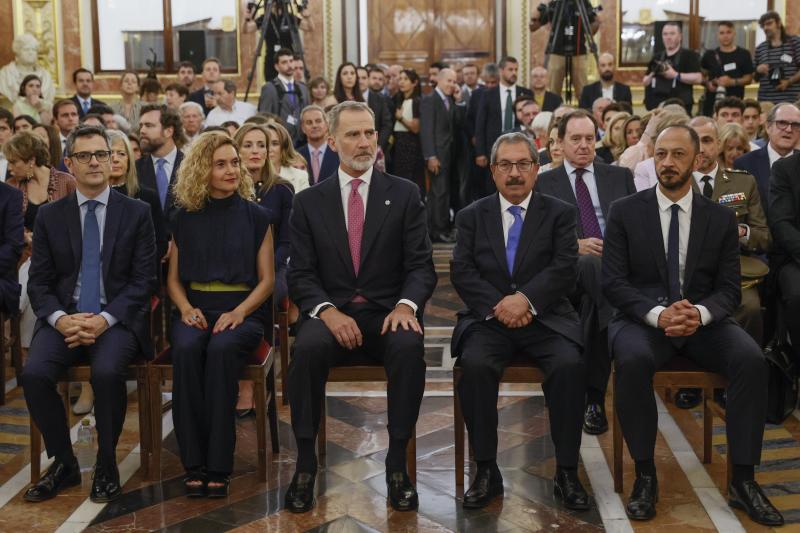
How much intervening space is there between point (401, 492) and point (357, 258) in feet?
3.10

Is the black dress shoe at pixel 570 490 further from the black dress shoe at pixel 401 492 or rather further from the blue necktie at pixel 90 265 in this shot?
the blue necktie at pixel 90 265

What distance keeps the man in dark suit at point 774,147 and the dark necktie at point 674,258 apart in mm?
1427

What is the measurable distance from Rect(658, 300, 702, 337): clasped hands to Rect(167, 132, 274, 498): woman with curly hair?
1.55m

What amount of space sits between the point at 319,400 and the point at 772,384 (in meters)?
2.01

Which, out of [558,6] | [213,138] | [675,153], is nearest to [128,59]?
[558,6]

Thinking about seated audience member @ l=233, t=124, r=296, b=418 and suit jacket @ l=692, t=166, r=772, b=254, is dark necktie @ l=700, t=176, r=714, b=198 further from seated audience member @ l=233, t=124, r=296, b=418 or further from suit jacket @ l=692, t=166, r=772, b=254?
seated audience member @ l=233, t=124, r=296, b=418

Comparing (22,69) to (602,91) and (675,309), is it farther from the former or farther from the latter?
Answer: (675,309)

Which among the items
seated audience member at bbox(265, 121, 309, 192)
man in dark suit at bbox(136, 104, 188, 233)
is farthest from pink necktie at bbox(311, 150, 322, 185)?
man in dark suit at bbox(136, 104, 188, 233)

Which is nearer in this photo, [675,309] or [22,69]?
[675,309]

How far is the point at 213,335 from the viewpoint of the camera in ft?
13.6

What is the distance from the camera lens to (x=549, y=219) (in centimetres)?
421

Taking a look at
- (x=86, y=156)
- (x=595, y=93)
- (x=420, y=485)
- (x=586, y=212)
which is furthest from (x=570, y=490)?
(x=595, y=93)

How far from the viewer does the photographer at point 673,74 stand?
10.2 m

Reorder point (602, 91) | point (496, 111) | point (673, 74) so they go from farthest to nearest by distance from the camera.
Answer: point (602, 91) → point (673, 74) → point (496, 111)
